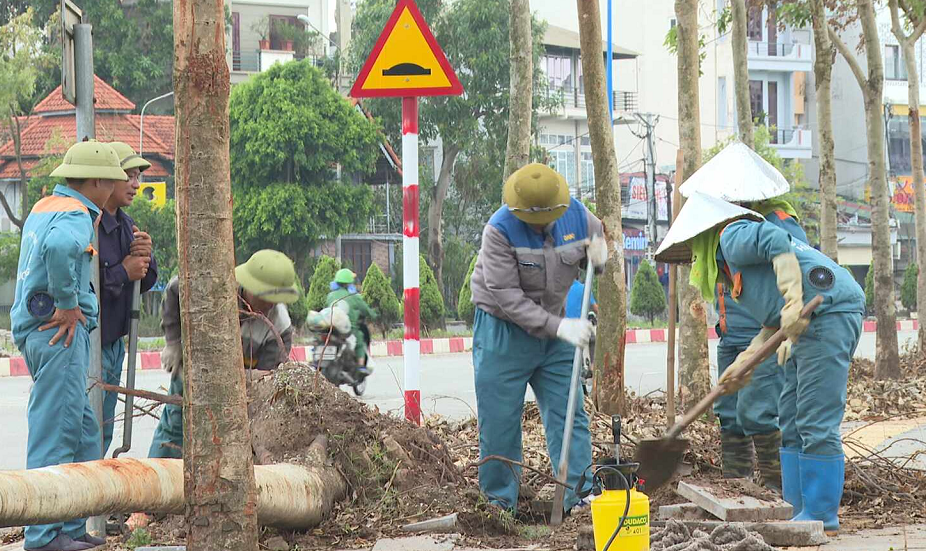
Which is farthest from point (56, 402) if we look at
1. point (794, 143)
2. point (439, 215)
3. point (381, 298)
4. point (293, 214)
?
point (794, 143)

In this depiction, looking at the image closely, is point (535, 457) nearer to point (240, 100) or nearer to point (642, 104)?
point (240, 100)

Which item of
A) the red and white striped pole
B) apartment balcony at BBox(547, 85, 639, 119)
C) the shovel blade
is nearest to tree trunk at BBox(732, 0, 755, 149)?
the red and white striped pole

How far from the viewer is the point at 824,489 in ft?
17.0

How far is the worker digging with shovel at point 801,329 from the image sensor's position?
5.08 meters

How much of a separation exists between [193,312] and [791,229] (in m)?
3.03

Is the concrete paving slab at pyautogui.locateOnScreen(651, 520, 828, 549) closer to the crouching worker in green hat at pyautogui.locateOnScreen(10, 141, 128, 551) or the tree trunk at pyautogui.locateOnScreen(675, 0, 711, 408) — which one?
the crouching worker in green hat at pyautogui.locateOnScreen(10, 141, 128, 551)

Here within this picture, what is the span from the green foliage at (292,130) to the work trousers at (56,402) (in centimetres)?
2517

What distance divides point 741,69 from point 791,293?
7806mm

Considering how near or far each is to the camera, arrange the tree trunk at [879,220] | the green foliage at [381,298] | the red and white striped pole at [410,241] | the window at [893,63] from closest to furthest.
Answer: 1. the red and white striped pole at [410,241]
2. the tree trunk at [879,220]
3. the green foliage at [381,298]
4. the window at [893,63]

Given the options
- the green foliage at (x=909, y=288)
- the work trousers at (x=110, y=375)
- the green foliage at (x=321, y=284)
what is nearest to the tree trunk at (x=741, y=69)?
the work trousers at (x=110, y=375)

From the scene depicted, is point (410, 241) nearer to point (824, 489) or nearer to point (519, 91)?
point (824, 489)

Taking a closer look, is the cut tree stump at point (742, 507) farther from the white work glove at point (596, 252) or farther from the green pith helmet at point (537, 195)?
the green pith helmet at point (537, 195)

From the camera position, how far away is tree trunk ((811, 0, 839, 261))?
1277cm

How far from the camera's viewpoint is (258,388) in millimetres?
6324
